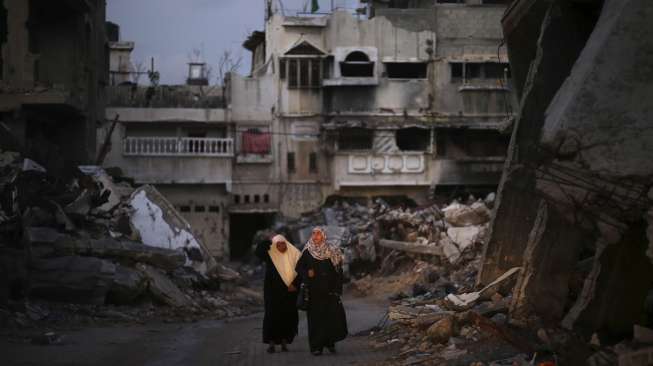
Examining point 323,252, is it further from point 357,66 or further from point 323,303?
point 357,66

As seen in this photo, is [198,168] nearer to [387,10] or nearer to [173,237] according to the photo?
[387,10]

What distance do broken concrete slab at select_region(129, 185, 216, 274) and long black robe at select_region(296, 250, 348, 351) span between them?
379 inches

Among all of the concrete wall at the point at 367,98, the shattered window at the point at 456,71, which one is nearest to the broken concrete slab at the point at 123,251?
the concrete wall at the point at 367,98

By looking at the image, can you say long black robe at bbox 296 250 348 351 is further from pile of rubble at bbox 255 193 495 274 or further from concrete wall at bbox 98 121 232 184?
concrete wall at bbox 98 121 232 184

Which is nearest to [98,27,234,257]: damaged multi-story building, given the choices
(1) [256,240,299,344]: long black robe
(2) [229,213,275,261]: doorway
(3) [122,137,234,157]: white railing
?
(3) [122,137,234,157]: white railing

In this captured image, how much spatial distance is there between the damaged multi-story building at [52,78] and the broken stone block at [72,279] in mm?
6389

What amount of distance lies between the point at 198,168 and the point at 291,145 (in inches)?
176

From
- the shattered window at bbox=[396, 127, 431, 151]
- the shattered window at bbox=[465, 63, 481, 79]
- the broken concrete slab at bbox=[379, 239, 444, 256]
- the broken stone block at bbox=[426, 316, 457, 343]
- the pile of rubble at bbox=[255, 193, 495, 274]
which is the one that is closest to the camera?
the broken stone block at bbox=[426, 316, 457, 343]

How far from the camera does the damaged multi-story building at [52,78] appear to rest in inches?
851

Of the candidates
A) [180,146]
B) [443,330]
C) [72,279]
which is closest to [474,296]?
[443,330]

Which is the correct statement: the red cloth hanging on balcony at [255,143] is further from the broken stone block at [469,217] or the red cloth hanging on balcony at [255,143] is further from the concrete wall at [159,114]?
the broken stone block at [469,217]

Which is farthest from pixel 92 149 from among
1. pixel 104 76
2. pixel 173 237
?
pixel 173 237

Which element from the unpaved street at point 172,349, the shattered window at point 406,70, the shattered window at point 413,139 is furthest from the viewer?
the shattered window at point 406,70

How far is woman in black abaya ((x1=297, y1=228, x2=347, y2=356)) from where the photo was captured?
36.9 feet
